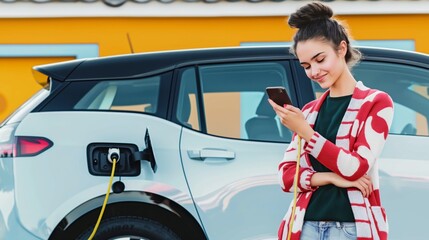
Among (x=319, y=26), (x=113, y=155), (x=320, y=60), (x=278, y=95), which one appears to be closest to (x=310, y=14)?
(x=319, y=26)

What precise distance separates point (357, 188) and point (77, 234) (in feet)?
7.21

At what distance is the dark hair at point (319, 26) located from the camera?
387 cm

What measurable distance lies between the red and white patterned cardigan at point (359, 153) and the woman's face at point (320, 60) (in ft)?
0.37

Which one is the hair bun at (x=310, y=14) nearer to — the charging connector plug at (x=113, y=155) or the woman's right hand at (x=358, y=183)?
the woman's right hand at (x=358, y=183)

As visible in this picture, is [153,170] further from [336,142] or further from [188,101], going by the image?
[336,142]

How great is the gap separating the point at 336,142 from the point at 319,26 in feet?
1.31

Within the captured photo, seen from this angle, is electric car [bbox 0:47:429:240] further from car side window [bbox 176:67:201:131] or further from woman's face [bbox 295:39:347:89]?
woman's face [bbox 295:39:347:89]

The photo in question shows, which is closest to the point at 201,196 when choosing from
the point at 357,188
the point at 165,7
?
the point at 357,188

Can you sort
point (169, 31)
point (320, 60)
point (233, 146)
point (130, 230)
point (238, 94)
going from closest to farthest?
point (320, 60) → point (130, 230) → point (233, 146) → point (238, 94) → point (169, 31)

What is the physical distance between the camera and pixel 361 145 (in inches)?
150

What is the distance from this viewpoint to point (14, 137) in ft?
18.7

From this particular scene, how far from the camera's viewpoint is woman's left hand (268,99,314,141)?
147 inches

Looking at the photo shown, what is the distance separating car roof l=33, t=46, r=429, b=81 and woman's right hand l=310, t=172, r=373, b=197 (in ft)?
7.12

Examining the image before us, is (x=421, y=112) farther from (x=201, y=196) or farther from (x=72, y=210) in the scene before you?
(x=72, y=210)
